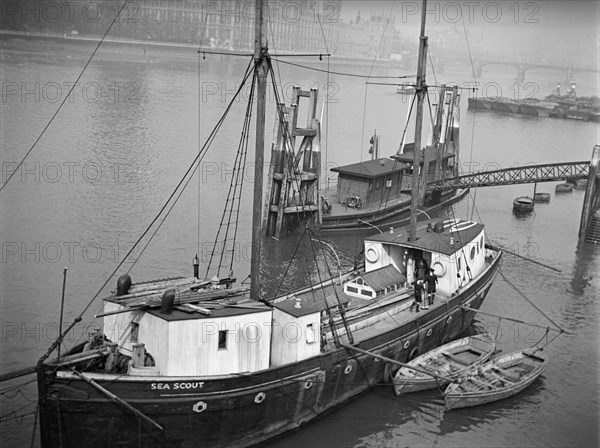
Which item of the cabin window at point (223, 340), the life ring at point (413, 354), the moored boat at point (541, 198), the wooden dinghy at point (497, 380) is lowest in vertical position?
the wooden dinghy at point (497, 380)

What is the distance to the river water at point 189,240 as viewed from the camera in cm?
2405

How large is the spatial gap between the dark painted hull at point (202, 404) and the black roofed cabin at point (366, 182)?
75.7 feet

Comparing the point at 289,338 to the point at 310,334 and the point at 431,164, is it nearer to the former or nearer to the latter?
the point at 310,334

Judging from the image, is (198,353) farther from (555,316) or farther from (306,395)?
(555,316)

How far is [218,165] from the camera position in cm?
5647

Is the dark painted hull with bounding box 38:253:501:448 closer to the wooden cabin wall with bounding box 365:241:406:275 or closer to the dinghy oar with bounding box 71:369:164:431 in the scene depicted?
the dinghy oar with bounding box 71:369:164:431

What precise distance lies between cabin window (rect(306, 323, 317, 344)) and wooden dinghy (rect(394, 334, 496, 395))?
4.61 m

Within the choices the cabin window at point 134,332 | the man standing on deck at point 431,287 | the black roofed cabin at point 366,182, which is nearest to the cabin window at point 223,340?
the cabin window at point 134,332

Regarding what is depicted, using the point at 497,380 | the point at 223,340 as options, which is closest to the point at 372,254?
the point at 497,380

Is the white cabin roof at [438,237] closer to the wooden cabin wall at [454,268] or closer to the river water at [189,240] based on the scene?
the wooden cabin wall at [454,268]

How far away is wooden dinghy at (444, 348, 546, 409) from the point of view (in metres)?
24.4

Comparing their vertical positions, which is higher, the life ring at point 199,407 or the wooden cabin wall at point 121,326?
the wooden cabin wall at point 121,326

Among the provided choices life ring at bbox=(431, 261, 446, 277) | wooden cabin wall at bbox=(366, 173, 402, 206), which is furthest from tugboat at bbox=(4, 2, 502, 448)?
wooden cabin wall at bbox=(366, 173, 402, 206)

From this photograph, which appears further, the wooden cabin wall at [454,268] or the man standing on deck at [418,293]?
the wooden cabin wall at [454,268]
